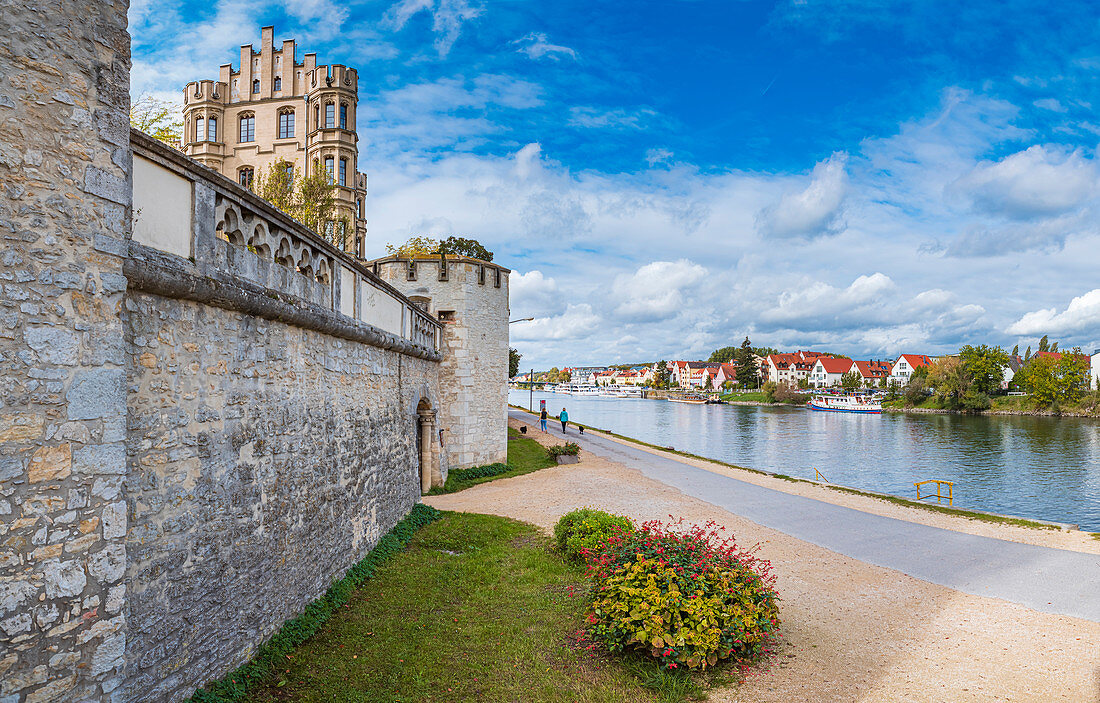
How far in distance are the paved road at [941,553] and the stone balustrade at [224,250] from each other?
9641 millimetres

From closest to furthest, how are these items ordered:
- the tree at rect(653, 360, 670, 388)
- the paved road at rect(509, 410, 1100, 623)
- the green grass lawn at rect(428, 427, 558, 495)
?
1. the paved road at rect(509, 410, 1100, 623)
2. the green grass lawn at rect(428, 427, 558, 495)
3. the tree at rect(653, 360, 670, 388)

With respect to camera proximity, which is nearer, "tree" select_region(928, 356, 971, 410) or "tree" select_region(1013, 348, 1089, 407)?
"tree" select_region(1013, 348, 1089, 407)

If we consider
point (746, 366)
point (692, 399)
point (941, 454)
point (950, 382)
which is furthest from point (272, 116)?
point (746, 366)

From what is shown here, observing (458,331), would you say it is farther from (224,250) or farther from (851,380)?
(851,380)

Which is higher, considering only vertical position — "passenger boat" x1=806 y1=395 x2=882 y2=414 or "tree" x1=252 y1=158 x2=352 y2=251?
"tree" x1=252 y1=158 x2=352 y2=251

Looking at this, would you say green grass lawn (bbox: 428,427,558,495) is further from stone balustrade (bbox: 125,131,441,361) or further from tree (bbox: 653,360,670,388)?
tree (bbox: 653,360,670,388)

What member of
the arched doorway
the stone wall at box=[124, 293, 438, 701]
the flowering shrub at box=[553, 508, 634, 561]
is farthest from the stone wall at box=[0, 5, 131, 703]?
the arched doorway

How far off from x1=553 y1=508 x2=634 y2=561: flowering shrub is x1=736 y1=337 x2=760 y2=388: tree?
115m

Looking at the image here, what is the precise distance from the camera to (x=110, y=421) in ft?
11.8

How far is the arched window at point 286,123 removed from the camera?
90.9ft

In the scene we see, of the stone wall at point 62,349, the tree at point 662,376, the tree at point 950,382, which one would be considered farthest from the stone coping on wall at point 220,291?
the tree at point 662,376

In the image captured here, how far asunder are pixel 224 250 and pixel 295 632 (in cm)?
395

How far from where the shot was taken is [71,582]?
11.2 feet

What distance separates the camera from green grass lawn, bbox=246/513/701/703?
5496 mm
